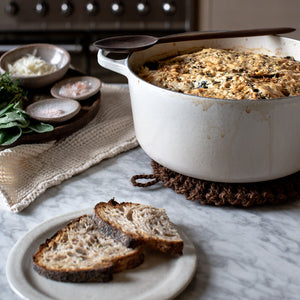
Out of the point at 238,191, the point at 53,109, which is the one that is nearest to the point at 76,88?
the point at 53,109

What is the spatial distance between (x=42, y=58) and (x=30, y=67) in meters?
0.21

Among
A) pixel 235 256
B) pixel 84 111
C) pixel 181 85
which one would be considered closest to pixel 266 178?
pixel 235 256

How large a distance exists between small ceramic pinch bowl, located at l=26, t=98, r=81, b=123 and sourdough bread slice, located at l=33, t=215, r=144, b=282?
0.54 metres

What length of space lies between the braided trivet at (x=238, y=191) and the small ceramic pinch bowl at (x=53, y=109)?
0.48 meters

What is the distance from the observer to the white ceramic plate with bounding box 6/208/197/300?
0.84m

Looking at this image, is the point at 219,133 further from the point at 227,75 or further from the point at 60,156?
the point at 60,156

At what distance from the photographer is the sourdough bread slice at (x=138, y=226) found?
3.06 feet

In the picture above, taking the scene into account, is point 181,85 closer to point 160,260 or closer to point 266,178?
point 266,178

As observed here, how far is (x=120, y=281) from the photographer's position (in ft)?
2.89

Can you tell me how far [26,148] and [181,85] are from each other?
51 centimetres

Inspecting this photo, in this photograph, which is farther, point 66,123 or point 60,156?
point 66,123

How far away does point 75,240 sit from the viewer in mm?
979

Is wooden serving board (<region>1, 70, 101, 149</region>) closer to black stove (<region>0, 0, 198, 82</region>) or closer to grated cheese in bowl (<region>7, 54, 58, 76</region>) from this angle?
grated cheese in bowl (<region>7, 54, 58, 76</region>)

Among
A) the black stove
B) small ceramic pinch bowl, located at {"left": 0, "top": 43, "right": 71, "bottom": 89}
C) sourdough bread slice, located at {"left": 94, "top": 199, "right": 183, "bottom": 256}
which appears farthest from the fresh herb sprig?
the black stove
